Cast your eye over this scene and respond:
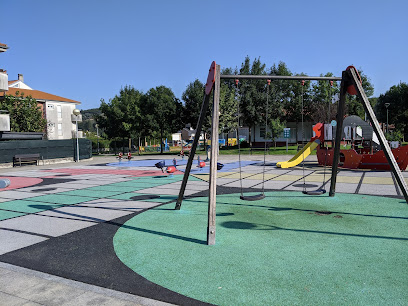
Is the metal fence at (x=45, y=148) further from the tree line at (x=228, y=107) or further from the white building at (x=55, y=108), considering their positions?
the white building at (x=55, y=108)

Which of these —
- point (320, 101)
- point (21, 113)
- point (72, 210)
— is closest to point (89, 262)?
point (72, 210)

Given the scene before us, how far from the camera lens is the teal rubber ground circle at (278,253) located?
367 centimetres

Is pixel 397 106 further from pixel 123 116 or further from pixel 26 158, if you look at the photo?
pixel 26 158

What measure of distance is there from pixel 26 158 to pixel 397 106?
2237 inches

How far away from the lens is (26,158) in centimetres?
2592

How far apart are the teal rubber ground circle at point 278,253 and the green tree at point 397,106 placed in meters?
54.0

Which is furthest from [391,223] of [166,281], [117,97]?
[117,97]

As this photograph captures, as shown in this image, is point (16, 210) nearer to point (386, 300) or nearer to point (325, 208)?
point (325, 208)

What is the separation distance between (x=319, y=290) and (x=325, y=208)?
4523 mm

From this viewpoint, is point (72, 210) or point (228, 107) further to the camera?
point (228, 107)

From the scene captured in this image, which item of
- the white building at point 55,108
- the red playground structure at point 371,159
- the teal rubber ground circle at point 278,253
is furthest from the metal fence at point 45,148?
the white building at point 55,108

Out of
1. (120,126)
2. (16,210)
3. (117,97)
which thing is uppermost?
(117,97)

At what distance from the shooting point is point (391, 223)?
6473 mm

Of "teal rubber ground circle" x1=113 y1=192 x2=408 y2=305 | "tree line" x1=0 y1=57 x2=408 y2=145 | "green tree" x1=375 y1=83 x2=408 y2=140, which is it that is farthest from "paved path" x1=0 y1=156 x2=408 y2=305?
"green tree" x1=375 y1=83 x2=408 y2=140
